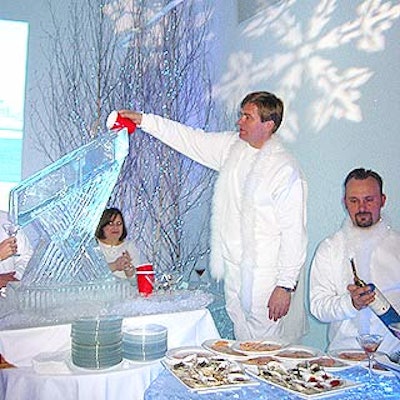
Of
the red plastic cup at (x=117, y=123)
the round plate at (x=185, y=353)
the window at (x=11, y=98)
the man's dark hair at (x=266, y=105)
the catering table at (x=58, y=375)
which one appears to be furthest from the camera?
the window at (x=11, y=98)

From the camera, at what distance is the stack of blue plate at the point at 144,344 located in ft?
5.34

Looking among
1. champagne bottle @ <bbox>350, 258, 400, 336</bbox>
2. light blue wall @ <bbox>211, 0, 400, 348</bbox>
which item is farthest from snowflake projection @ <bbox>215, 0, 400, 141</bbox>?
champagne bottle @ <bbox>350, 258, 400, 336</bbox>

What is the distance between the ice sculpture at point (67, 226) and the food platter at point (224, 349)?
0.45 m

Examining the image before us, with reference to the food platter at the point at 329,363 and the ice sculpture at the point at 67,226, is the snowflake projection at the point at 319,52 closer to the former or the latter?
the ice sculpture at the point at 67,226

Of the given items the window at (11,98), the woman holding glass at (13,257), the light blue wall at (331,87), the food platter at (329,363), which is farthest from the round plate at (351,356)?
the window at (11,98)

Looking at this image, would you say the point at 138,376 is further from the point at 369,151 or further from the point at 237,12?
the point at 237,12

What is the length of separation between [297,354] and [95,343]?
60 centimetres

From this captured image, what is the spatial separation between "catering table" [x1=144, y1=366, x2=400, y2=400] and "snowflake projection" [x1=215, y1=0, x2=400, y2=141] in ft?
6.70

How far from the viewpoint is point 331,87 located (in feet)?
10.9

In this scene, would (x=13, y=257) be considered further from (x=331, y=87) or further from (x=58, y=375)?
(x=331, y=87)

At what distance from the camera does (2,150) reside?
176 inches

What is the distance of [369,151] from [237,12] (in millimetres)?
2067

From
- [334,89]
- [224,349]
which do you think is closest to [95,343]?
[224,349]

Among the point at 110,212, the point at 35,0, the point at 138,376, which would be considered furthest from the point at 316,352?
the point at 35,0
